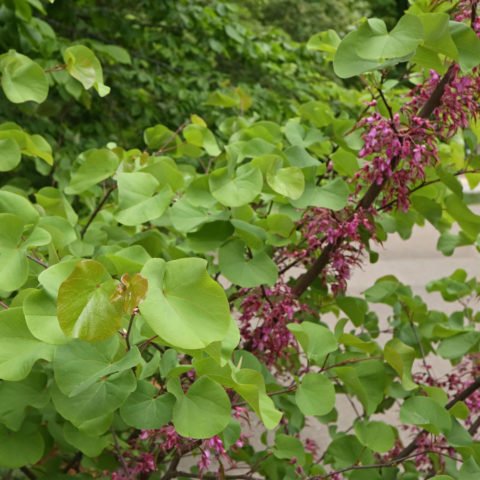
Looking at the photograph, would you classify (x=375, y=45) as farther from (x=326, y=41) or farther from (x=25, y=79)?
(x=25, y=79)

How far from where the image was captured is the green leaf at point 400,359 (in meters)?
0.79

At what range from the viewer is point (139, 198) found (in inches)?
32.2

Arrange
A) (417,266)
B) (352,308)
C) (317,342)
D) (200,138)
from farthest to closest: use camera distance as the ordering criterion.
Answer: (417,266) < (200,138) < (352,308) < (317,342)

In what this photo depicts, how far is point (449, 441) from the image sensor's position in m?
0.85

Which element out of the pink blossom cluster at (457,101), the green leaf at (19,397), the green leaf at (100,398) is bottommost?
the green leaf at (19,397)

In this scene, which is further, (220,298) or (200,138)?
(200,138)

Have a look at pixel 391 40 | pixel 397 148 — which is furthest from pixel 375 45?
pixel 397 148

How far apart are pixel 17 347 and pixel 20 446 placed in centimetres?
20

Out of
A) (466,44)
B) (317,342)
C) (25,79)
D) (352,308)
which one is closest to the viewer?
(466,44)

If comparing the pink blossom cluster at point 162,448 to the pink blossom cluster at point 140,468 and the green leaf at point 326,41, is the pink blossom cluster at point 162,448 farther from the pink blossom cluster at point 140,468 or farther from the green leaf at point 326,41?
the green leaf at point 326,41

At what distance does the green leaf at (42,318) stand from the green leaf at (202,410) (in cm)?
12

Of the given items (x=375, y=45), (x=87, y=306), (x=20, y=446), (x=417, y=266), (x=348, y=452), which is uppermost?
(x=375, y=45)

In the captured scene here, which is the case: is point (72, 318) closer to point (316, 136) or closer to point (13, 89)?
point (13, 89)

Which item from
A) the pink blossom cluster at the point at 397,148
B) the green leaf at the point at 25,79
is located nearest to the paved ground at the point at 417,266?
the pink blossom cluster at the point at 397,148
